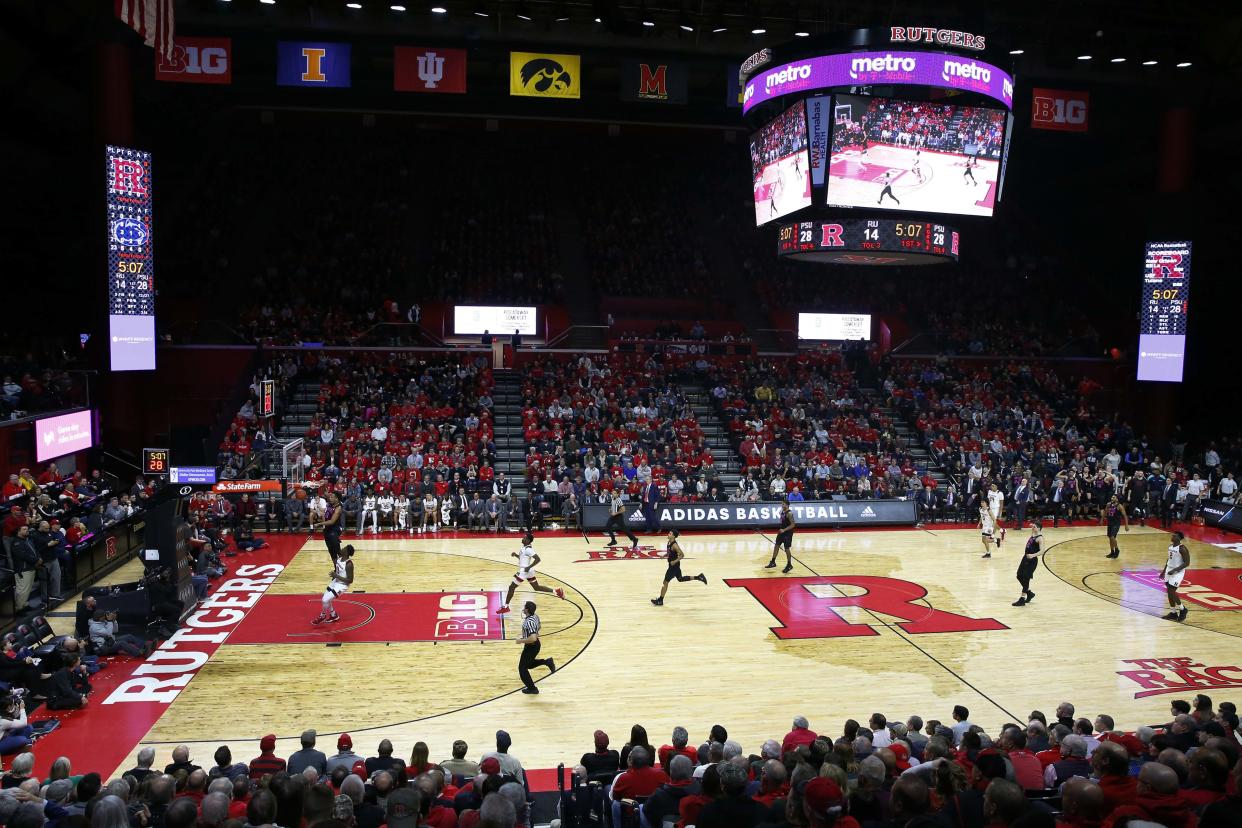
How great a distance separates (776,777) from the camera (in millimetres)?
6625

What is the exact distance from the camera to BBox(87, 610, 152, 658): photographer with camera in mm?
13961

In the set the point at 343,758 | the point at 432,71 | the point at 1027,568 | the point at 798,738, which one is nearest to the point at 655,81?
the point at 432,71

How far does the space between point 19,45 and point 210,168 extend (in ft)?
41.3

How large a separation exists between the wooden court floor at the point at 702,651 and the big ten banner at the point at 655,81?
14.3m

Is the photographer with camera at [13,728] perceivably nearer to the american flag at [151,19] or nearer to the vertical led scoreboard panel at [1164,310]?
the american flag at [151,19]

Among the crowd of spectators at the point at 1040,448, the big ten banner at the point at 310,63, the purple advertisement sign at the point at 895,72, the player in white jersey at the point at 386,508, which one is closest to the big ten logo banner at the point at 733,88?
the purple advertisement sign at the point at 895,72

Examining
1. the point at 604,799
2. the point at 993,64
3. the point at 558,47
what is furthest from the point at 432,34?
the point at 604,799

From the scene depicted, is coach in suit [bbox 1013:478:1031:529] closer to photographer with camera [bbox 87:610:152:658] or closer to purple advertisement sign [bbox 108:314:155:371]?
photographer with camera [bbox 87:610:152:658]

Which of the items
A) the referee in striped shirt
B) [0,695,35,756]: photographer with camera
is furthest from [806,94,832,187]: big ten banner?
[0,695,35,756]: photographer with camera

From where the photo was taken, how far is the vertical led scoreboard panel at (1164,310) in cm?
3070

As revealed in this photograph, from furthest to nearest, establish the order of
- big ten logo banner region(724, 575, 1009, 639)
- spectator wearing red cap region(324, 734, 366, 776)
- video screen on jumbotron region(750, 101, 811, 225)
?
video screen on jumbotron region(750, 101, 811, 225), big ten logo banner region(724, 575, 1009, 639), spectator wearing red cap region(324, 734, 366, 776)

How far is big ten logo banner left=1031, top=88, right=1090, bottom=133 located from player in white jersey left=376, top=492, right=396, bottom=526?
22554mm

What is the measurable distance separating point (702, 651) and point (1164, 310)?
25103 mm

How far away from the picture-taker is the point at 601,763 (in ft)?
28.4
